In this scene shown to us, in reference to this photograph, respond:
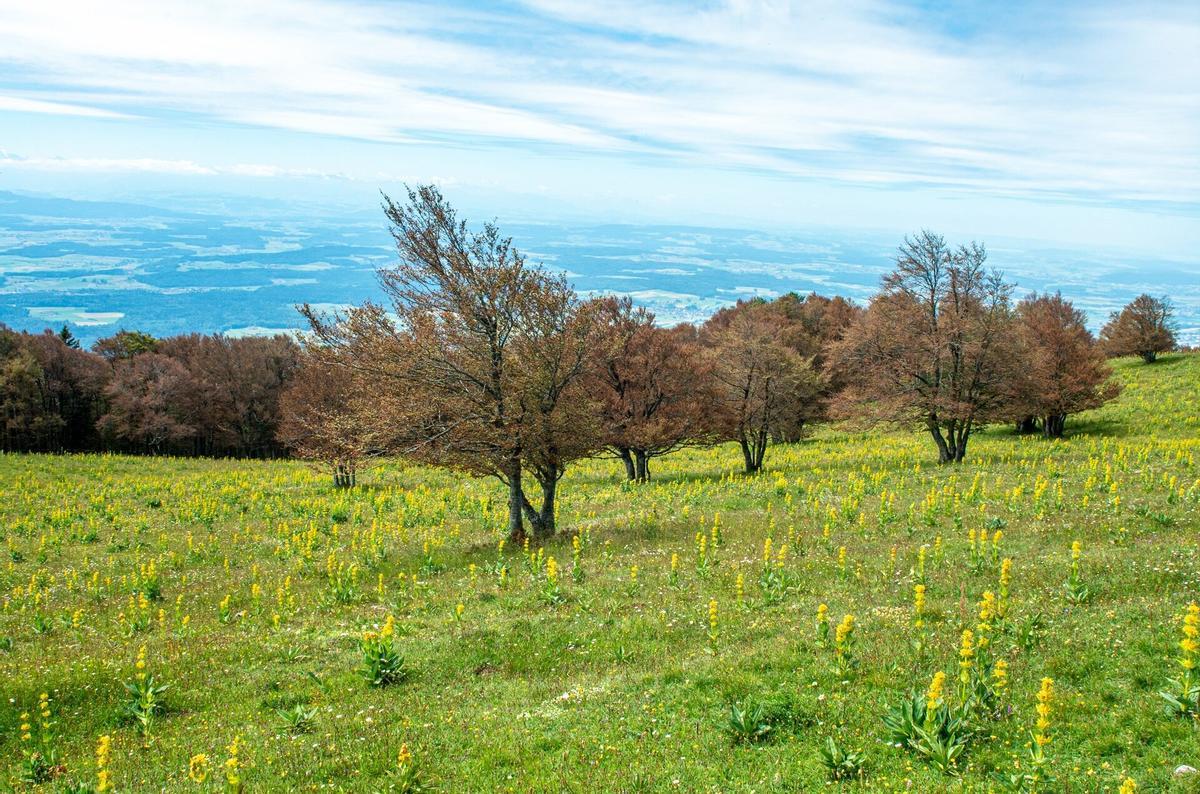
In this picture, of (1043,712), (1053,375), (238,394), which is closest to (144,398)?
(238,394)

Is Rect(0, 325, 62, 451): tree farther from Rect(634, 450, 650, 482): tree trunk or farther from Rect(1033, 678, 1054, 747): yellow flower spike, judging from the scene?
Rect(1033, 678, 1054, 747): yellow flower spike

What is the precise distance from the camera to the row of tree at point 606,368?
1941 cm

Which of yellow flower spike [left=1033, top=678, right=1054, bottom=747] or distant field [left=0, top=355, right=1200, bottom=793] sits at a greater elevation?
yellow flower spike [left=1033, top=678, right=1054, bottom=747]

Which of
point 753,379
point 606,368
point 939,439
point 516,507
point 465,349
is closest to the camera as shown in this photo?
point 465,349

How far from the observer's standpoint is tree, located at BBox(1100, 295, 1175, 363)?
195ft

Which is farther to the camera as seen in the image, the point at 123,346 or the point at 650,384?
the point at 123,346

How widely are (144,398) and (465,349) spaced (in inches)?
2427

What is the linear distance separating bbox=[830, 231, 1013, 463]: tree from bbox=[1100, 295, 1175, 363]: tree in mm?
37796

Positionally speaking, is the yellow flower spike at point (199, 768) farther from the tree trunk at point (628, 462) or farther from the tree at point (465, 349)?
the tree trunk at point (628, 462)

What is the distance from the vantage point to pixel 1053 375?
40.3m

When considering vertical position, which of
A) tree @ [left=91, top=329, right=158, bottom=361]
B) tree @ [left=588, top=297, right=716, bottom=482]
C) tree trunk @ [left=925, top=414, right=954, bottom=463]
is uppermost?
tree @ [left=91, top=329, right=158, bottom=361]

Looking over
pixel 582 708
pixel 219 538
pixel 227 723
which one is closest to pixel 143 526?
pixel 219 538

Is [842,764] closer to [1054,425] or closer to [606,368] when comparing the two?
[606,368]

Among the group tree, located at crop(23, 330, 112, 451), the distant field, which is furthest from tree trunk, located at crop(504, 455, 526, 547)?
tree, located at crop(23, 330, 112, 451)
